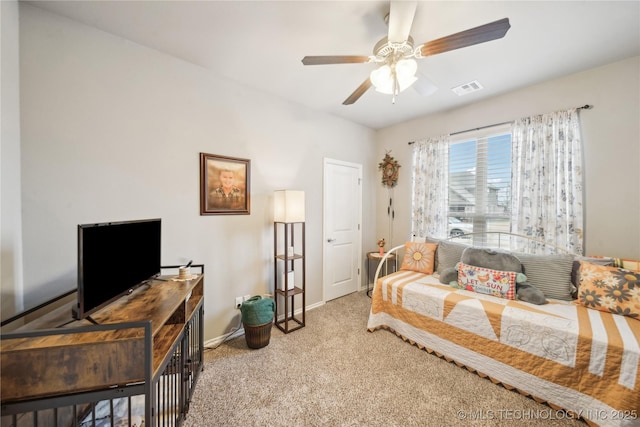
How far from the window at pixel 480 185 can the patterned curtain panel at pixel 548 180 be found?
0.14 m

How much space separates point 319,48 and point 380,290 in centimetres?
245

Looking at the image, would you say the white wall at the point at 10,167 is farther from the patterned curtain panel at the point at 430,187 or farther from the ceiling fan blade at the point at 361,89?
the patterned curtain panel at the point at 430,187

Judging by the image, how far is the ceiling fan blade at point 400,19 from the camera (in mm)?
1317

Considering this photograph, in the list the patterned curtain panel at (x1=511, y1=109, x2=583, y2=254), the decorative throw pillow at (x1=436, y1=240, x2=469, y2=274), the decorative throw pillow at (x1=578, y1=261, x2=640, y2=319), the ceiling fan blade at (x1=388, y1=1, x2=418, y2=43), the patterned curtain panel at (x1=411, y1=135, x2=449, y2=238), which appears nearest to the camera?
the ceiling fan blade at (x1=388, y1=1, x2=418, y2=43)

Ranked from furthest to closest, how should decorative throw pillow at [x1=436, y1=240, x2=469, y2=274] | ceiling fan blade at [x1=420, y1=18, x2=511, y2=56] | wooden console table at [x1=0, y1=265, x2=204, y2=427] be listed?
decorative throw pillow at [x1=436, y1=240, x2=469, y2=274] < ceiling fan blade at [x1=420, y1=18, x2=511, y2=56] < wooden console table at [x1=0, y1=265, x2=204, y2=427]

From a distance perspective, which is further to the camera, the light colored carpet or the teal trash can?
the teal trash can

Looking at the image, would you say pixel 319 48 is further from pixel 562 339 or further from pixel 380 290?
pixel 562 339

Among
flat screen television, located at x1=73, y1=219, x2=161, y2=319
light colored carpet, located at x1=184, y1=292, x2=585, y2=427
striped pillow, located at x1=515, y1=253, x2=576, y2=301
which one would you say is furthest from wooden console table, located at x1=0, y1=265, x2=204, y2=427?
striped pillow, located at x1=515, y1=253, x2=576, y2=301

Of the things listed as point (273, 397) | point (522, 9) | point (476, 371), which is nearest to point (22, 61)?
point (273, 397)

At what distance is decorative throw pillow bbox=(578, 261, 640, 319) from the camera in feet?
5.74

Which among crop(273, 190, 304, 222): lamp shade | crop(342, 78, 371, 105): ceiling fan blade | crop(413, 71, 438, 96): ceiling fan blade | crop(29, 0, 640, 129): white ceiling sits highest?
crop(29, 0, 640, 129): white ceiling

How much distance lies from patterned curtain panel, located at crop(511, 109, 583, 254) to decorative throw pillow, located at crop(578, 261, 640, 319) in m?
0.49

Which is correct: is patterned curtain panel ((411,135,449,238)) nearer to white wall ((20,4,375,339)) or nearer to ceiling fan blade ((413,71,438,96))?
ceiling fan blade ((413,71,438,96))

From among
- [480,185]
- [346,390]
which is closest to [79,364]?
[346,390]
